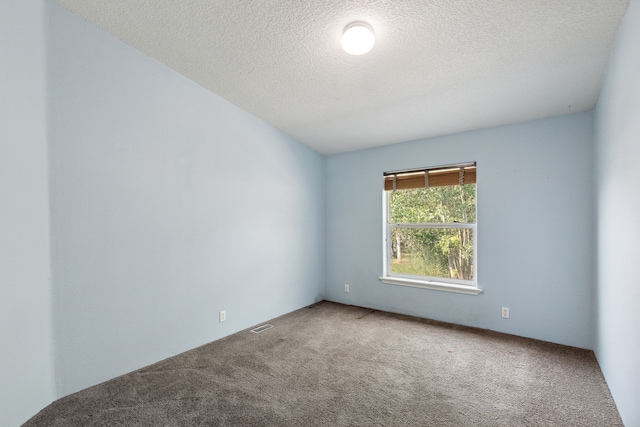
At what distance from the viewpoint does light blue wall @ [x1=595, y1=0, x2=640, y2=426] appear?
4.95 feet

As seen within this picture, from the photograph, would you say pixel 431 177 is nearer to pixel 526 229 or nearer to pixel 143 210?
pixel 526 229

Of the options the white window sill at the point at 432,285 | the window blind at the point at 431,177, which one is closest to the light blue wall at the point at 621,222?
the white window sill at the point at 432,285

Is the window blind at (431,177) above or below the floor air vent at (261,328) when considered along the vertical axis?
above

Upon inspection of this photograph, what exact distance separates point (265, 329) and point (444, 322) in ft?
7.04

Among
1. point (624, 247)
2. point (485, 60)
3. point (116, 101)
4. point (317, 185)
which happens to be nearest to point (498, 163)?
point (485, 60)

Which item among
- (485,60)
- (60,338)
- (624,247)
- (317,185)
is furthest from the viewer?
(317,185)

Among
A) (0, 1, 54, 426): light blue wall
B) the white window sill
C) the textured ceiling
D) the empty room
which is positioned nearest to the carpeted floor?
the empty room

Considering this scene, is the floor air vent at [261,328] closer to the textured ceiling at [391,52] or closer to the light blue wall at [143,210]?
the light blue wall at [143,210]

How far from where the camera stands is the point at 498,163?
3.26 m

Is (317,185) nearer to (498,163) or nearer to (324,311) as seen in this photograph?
(324,311)

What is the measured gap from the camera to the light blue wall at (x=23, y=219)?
1.59 m

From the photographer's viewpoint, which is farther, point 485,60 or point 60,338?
point 485,60

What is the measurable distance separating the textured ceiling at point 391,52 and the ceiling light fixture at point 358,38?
0.05m

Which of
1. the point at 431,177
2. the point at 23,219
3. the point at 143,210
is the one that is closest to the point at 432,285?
the point at 431,177
